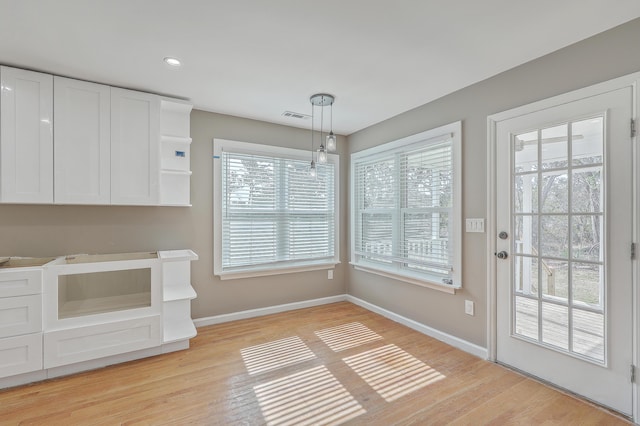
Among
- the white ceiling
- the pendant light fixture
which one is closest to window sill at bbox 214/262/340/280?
the pendant light fixture

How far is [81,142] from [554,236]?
397cm

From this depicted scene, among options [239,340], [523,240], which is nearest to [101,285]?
[239,340]

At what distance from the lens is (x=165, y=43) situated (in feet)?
6.86

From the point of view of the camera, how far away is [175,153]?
3.15 m

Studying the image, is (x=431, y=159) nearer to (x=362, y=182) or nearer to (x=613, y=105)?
(x=362, y=182)

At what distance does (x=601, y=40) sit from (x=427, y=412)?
9.01ft

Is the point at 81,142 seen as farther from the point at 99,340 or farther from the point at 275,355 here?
the point at 275,355

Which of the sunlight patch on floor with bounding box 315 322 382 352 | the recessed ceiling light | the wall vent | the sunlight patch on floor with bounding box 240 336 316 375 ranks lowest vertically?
the sunlight patch on floor with bounding box 315 322 382 352

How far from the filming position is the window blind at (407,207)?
3.07 meters

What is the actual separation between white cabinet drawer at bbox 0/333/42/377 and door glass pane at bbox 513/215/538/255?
3875 millimetres

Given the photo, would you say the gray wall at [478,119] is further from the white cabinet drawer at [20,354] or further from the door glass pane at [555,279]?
the white cabinet drawer at [20,354]

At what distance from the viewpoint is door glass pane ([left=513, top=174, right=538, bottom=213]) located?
234 centimetres

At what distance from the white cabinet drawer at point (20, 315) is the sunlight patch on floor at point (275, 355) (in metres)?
1.62

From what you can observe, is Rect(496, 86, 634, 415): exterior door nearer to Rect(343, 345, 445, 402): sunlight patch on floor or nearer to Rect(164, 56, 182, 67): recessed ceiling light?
Rect(343, 345, 445, 402): sunlight patch on floor
